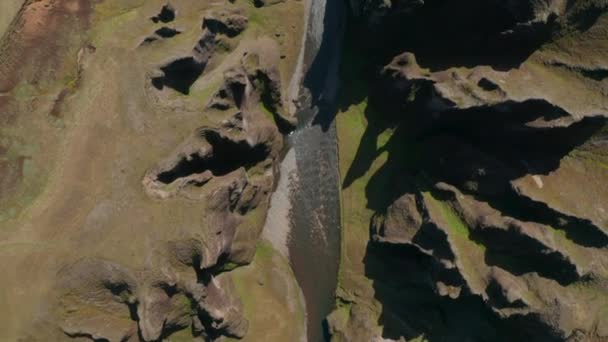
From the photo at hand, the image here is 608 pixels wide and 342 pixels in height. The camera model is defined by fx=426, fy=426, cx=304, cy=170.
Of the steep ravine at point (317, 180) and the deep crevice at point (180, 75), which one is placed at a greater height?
the deep crevice at point (180, 75)

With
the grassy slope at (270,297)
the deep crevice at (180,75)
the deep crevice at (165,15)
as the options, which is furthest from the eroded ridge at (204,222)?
the deep crevice at (165,15)

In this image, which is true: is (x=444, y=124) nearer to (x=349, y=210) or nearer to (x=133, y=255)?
(x=349, y=210)

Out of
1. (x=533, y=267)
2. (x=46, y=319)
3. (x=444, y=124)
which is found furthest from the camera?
(x=444, y=124)

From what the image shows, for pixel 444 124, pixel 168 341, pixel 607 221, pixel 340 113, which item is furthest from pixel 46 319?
pixel 607 221

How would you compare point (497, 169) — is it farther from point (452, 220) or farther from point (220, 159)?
point (220, 159)

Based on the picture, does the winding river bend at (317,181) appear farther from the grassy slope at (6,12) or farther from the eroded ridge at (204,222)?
the grassy slope at (6,12)

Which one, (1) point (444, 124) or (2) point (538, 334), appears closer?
(2) point (538, 334)

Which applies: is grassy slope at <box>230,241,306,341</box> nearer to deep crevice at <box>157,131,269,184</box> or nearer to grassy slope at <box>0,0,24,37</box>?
deep crevice at <box>157,131,269,184</box>
